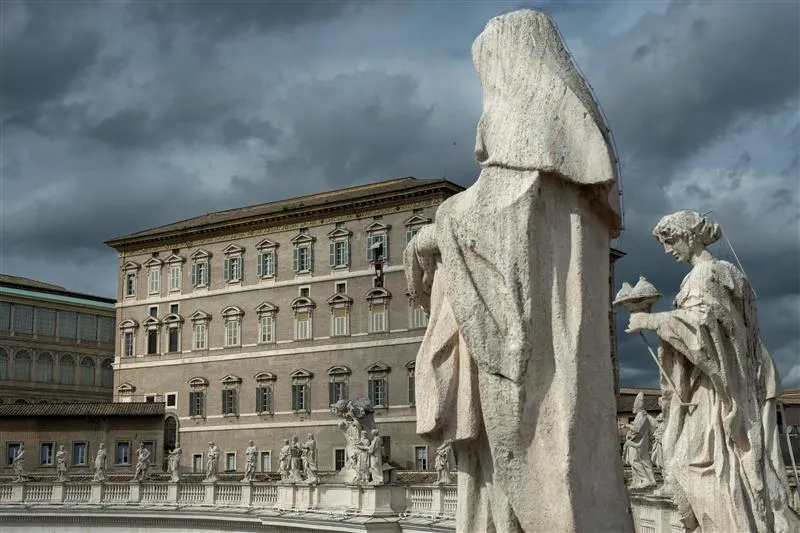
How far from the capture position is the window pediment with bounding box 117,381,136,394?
67.8 meters

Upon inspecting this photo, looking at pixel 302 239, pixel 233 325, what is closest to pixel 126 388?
pixel 233 325

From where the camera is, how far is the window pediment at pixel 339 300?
60469mm

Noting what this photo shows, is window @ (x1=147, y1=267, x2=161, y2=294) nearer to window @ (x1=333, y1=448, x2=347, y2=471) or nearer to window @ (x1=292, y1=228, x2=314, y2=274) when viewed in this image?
window @ (x1=292, y1=228, x2=314, y2=274)

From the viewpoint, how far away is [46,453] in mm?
58312

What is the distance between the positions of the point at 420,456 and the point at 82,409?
18344 mm

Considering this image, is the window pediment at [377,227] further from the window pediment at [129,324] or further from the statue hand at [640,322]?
the statue hand at [640,322]

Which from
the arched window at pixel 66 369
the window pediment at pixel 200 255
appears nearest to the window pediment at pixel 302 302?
the window pediment at pixel 200 255

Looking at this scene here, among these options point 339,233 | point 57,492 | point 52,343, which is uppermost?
point 339,233

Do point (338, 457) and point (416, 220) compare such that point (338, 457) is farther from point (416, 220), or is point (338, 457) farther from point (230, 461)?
point (416, 220)

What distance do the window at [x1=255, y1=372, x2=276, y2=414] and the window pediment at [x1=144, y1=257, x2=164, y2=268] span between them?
1055 centimetres

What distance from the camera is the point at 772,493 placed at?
6660mm

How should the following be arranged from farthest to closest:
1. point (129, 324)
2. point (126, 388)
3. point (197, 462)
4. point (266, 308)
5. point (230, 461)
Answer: point (129, 324)
point (126, 388)
point (197, 462)
point (266, 308)
point (230, 461)

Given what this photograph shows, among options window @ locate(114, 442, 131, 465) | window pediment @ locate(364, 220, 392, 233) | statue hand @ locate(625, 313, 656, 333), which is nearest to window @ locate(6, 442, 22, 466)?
window @ locate(114, 442, 131, 465)

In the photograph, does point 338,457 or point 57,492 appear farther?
point 338,457
